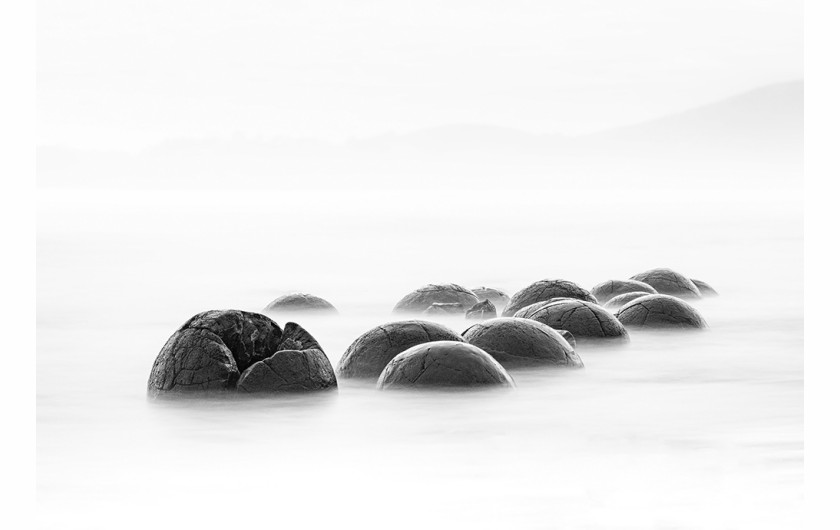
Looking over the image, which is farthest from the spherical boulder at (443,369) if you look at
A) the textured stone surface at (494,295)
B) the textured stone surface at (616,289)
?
the textured stone surface at (494,295)

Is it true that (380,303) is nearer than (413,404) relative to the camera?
No

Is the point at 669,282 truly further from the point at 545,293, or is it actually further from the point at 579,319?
the point at 579,319

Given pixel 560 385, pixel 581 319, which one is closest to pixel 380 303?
pixel 581 319

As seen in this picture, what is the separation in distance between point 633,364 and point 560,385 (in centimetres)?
197

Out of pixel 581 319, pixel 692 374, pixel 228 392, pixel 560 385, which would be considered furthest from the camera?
pixel 581 319

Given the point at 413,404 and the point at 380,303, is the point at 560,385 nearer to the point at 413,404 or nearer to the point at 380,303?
the point at 413,404

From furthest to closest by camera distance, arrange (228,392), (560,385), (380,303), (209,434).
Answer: (380,303) → (560,385) → (228,392) → (209,434)

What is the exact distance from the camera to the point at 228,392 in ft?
37.4

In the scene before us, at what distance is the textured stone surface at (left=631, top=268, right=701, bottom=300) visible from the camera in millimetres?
22078

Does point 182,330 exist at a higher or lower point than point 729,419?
higher

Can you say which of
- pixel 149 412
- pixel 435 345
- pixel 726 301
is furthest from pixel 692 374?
pixel 726 301

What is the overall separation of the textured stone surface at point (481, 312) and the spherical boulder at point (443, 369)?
6.06 metres

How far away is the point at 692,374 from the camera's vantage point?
14453 mm

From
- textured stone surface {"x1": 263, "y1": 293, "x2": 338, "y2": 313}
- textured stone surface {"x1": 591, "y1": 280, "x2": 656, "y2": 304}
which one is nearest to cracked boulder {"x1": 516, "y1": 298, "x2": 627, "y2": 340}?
textured stone surface {"x1": 591, "y1": 280, "x2": 656, "y2": 304}
